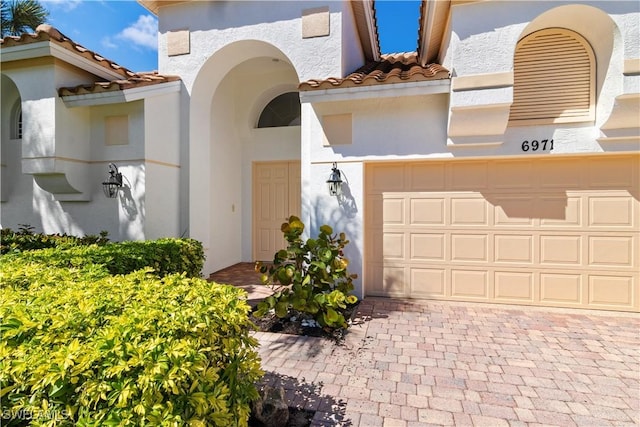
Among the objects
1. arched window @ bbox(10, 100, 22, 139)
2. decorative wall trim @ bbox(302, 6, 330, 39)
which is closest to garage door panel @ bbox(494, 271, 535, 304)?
decorative wall trim @ bbox(302, 6, 330, 39)

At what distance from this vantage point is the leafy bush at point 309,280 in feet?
15.1

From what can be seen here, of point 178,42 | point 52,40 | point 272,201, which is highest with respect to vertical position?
point 178,42

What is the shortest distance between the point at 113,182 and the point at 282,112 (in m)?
4.92

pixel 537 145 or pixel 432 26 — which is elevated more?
pixel 432 26

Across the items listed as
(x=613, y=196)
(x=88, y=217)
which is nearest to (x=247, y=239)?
(x=88, y=217)

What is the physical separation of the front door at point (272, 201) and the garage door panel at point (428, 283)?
4.13 meters

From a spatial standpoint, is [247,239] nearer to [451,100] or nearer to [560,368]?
[451,100]

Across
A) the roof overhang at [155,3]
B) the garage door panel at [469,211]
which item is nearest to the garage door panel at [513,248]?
the garage door panel at [469,211]

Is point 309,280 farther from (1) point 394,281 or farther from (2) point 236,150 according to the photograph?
(2) point 236,150

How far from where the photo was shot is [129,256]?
4.64 metres

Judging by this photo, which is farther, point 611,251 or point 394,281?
point 394,281

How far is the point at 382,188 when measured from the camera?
613cm

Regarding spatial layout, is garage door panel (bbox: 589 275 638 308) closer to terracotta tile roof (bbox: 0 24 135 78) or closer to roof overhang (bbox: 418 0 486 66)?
roof overhang (bbox: 418 0 486 66)

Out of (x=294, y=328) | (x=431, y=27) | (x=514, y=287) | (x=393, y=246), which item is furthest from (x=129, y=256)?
(x=431, y=27)
